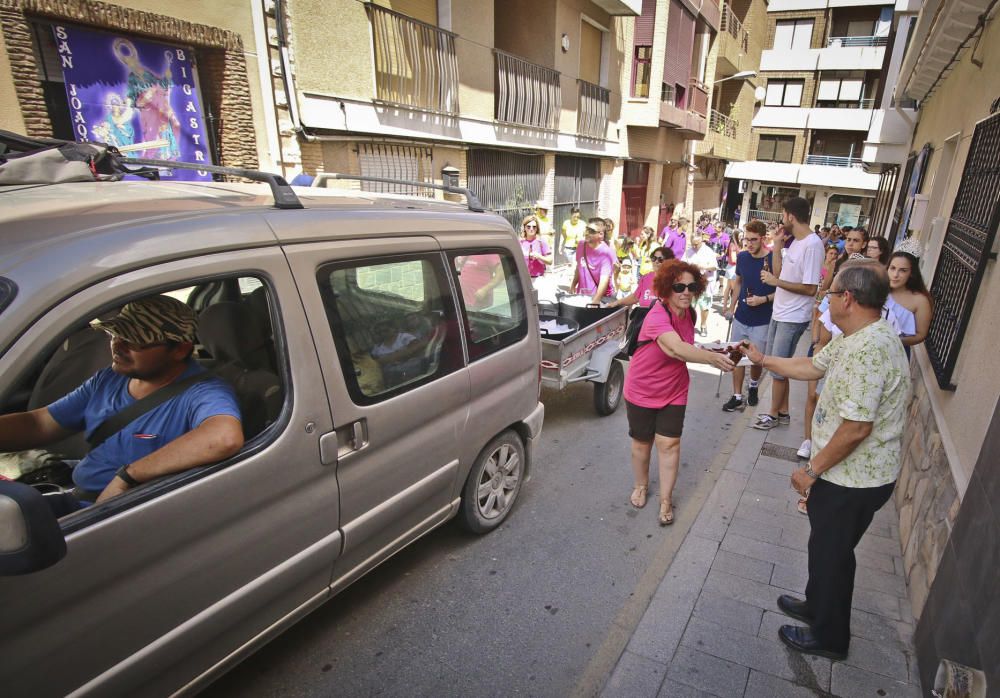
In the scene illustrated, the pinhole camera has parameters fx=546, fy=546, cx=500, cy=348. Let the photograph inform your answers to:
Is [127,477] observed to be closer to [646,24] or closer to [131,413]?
[131,413]

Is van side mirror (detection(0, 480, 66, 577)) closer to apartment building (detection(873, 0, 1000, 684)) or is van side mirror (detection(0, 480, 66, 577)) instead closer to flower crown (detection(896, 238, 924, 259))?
apartment building (detection(873, 0, 1000, 684))

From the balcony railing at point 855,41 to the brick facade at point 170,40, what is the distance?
3895 cm

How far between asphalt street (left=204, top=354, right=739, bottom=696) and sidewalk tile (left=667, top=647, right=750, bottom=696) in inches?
12.2

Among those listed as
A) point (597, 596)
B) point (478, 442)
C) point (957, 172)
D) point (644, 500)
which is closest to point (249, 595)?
point (478, 442)

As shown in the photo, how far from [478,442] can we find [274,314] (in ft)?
4.93

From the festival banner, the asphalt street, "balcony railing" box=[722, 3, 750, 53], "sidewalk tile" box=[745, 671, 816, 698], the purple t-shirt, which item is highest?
"balcony railing" box=[722, 3, 750, 53]

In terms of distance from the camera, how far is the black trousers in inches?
96.2

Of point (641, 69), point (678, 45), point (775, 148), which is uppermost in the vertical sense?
point (678, 45)

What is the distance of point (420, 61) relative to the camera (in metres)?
9.25

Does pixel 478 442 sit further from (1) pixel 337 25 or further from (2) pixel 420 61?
(2) pixel 420 61

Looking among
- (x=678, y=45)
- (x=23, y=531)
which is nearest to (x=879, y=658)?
(x=23, y=531)

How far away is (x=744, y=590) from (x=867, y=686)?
714mm

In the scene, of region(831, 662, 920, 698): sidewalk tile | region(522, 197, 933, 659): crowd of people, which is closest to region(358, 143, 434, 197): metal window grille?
region(522, 197, 933, 659): crowd of people

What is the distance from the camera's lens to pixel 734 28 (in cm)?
2348
